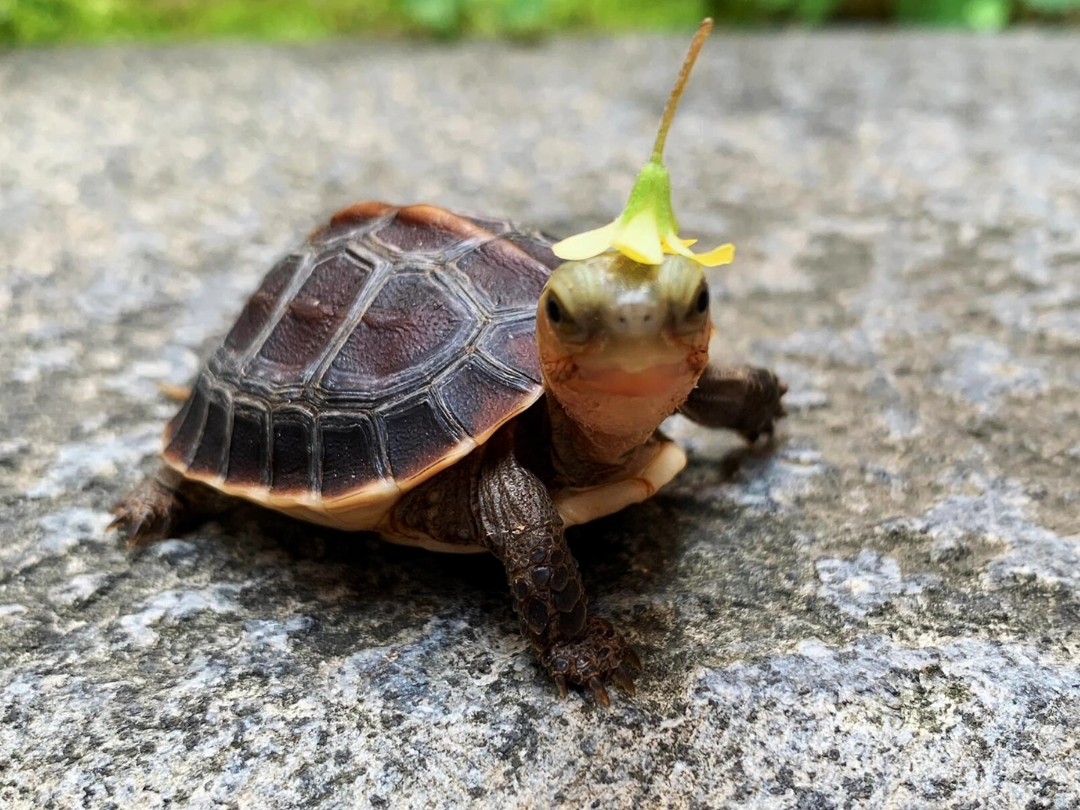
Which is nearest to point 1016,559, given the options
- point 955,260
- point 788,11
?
point 955,260

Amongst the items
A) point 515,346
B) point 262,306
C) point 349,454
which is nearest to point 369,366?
point 349,454

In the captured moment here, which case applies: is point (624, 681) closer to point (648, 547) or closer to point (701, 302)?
A: point (648, 547)

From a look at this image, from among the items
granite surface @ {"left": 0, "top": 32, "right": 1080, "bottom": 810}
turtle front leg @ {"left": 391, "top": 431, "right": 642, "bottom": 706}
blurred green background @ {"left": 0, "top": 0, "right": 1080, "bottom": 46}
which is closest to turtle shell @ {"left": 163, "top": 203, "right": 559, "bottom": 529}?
turtle front leg @ {"left": 391, "top": 431, "right": 642, "bottom": 706}

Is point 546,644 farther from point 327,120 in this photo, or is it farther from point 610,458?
point 327,120

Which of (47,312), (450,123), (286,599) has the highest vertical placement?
(450,123)

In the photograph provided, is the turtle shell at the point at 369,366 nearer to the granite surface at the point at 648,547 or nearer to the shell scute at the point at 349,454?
the shell scute at the point at 349,454

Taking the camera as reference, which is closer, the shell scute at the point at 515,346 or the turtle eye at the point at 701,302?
the turtle eye at the point at 701,302

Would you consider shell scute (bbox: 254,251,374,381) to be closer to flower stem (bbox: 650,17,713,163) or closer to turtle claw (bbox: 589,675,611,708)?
flower stem (bbox: 650,17,713,163)

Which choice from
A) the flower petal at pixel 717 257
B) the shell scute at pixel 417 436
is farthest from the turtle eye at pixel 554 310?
the shell scute at pixel 417 436
